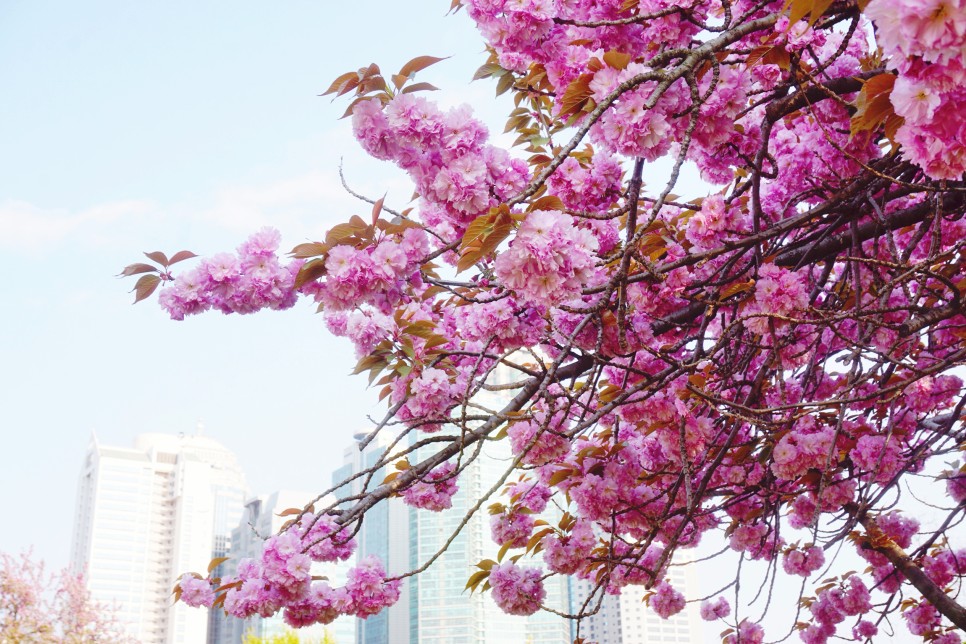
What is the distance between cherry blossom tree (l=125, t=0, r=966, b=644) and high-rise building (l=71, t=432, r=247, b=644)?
45664mm

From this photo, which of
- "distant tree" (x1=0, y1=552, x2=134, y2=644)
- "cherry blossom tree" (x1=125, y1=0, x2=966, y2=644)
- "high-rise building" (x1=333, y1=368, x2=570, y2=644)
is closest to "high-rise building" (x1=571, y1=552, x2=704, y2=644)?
"high-rise building" (x1=333, y1=368, x2=570, y2=644)

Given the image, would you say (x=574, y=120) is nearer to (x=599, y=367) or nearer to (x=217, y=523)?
(x=599, y=367)

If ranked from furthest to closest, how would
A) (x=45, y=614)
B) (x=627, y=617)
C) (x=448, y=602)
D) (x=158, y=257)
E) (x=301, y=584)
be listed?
1. (x=448, y=602)
2. (x=627, y=617)
3. (x=45, y=614)
4. (x=301, y=584)
5. (x=158, y=257)

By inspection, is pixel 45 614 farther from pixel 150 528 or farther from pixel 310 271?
pixel 150 528

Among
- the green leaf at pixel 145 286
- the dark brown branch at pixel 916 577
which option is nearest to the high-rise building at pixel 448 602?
the dark brown branch at pixel 916 577

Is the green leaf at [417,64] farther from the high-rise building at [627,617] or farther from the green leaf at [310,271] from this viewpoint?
the high-rise building at [627,617]

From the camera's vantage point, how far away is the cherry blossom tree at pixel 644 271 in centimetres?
98

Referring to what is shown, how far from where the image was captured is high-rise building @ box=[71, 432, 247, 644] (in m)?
42.2

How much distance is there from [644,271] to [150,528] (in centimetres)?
4745

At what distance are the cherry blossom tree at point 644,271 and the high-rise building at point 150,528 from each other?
1798 inches

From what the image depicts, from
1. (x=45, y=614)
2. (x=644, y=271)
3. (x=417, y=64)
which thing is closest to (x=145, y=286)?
(x=417, y=64)

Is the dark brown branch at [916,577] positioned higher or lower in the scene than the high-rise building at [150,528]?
lower

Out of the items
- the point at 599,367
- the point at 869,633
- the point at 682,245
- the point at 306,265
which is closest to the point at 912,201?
the point at 682,245

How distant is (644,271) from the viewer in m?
1.38
